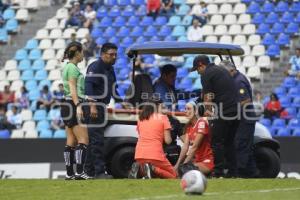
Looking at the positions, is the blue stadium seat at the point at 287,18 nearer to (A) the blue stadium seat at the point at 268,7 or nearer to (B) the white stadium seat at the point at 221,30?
(A) the blue stadium seat at the point at 268,7

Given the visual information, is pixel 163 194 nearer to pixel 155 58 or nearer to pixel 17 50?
pixel 155 58

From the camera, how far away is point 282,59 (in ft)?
83.0

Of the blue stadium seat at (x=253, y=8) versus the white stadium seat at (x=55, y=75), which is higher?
the blue stadium seat at (x=253, y=8)

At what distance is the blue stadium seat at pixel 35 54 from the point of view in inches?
1105

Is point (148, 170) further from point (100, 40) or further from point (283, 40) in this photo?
point (100, 40)

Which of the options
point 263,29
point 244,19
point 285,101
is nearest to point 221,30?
point 244,19

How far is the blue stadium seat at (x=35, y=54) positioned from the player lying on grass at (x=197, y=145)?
14705 mm

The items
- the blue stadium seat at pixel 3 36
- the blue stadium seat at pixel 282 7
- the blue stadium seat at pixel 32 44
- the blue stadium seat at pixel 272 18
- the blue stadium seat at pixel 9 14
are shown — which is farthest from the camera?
the blue stadium seat at pixel 9 14

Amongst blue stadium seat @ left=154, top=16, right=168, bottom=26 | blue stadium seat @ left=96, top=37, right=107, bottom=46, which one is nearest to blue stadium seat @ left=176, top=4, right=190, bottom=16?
blue stadium seat @ left=154, top=16, right=168, bottom=26

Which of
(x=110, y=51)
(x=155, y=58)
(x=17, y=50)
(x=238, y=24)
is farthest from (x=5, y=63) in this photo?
(x=110, y=51)

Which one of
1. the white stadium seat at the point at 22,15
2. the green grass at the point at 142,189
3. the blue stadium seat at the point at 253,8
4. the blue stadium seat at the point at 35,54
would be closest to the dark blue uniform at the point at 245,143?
the green grass at the point at 142,189

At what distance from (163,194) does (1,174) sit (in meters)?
10.2

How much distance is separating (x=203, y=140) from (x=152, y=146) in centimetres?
75

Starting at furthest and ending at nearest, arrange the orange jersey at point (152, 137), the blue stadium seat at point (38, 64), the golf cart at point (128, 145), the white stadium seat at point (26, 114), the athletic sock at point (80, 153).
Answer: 1. the blue stadium seat at point (38, 64)
2. the white stadium seat at point (26, 114)
3. the golf cart at point (128, 145)
4. the orange jersey at point (152, 137)
5. the athletic sock at point (80, 153)
